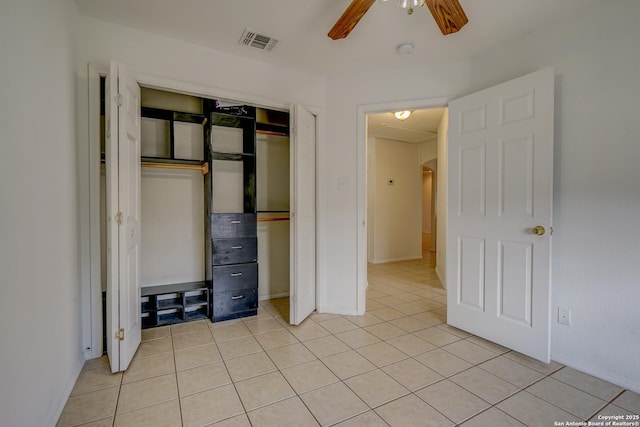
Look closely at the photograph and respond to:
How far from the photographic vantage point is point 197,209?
3.26 metres

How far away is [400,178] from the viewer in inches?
252

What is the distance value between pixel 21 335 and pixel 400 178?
6.11 meters

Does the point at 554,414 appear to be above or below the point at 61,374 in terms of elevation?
below

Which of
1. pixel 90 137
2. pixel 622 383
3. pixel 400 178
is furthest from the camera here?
pixel 400 178

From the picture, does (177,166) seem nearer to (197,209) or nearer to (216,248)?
(197,209)

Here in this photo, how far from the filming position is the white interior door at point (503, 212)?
85.4 inches

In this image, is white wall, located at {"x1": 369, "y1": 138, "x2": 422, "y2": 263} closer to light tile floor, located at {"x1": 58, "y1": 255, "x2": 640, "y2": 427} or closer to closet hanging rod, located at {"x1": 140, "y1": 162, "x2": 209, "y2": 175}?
light tile floor, located at {"x1": 58, "y1": 255, "x2": 640, "y2": 427}

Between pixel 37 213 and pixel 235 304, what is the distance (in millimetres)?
1932

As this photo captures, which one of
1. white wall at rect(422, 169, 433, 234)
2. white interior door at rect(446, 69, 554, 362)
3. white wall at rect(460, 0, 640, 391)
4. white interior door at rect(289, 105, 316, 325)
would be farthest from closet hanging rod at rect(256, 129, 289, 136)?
white wall at rect(422, 169, 433, 234)

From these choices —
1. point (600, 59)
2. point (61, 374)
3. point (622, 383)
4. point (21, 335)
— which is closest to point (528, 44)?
point (600, 59)

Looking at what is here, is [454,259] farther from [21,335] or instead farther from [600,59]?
[21,335]

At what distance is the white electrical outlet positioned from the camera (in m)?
2.16

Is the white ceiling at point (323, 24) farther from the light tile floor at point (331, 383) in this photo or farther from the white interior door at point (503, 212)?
the light tile floor at point (331, 383)

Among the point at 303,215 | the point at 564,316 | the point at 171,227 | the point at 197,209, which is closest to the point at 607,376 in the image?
the point at 564,316
